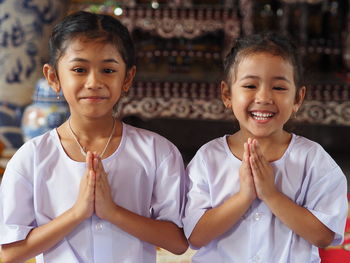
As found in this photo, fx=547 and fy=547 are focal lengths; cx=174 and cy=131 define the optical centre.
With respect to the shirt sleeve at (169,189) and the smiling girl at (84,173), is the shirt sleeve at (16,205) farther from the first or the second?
the shirt sleeve at (169,189)

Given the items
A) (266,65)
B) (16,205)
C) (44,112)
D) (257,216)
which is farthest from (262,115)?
(44,112)

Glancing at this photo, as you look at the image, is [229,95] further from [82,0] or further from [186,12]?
[82,0]

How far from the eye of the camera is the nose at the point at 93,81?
118 cm

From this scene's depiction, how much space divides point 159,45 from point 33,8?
105 cm

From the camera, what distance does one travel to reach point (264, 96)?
119 centimetres

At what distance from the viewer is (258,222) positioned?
121 cm

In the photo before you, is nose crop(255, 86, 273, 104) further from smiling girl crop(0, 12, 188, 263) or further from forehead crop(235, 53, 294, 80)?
smiling girl crop(0, 12, 188, 263)

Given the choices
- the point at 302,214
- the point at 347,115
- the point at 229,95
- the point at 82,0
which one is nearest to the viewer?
the point at 302,214

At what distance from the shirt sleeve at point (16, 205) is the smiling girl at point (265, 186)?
0.36m

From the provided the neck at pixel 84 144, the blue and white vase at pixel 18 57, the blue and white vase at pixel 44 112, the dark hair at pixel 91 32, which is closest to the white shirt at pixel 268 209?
the neck at pixel 84 144

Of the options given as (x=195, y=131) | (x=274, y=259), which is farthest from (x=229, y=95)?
(x=195, y=131)

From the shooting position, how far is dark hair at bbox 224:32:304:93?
123cm

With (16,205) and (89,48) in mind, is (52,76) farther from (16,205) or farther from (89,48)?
(16,205)

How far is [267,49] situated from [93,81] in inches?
15.5
